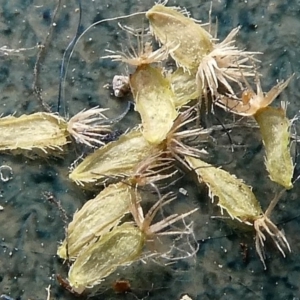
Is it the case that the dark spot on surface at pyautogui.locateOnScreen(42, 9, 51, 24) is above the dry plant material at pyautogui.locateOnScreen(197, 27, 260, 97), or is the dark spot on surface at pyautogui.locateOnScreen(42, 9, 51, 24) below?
below

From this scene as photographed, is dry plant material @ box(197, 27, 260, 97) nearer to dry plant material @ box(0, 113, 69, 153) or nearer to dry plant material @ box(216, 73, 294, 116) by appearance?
dry plant material @ box(216, 73, 294, 116)

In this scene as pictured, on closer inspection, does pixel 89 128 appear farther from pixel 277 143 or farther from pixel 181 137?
pixel 277 143

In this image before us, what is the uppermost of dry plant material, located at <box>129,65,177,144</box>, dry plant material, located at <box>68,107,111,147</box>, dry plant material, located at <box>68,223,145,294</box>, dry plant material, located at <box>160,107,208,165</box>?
dry plant material, located at <box>129,65,177,144</box>

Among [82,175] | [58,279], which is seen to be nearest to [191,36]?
[82,175]

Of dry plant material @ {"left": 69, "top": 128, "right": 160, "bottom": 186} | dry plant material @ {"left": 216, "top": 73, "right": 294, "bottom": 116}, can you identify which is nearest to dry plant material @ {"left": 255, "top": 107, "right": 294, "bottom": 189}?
dry plant material @ {"left": 216, "top": 73, "right": 294, "bottom": 116}

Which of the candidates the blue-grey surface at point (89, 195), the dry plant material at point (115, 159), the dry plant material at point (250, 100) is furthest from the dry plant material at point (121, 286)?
the dry plant material at point (250, 100)

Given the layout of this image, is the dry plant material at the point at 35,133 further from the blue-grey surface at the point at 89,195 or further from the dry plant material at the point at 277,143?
the dry plant material at the point at 277,143
